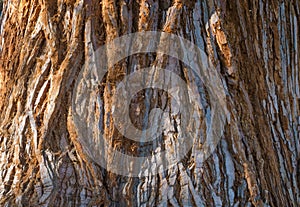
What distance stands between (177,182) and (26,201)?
2.37 ft

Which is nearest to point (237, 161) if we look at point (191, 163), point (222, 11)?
point (191, 163)

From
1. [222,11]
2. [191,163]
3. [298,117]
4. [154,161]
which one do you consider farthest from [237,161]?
[222,11]

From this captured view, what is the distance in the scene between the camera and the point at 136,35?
105 inches

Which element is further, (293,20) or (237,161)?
(293,20)

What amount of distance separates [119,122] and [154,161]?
260mm

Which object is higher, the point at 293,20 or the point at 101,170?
the point at 293,20

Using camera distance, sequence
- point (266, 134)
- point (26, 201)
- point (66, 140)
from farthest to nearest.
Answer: point (266, 134), point (66, 140), point (26, 201)

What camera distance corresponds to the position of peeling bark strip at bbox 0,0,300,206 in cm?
250

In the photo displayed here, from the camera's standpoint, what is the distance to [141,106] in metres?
2.59

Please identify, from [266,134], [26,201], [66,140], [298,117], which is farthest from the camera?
[298,117]

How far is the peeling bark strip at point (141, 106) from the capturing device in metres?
2.50

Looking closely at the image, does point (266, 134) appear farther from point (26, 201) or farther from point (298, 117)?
point (26, 201)

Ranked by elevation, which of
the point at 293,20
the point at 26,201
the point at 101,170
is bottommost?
the point at 26,201

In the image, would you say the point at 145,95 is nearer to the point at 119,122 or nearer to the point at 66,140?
the point at 119,122
